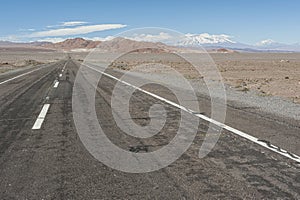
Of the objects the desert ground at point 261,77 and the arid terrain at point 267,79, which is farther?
the desert ground at point 261,77

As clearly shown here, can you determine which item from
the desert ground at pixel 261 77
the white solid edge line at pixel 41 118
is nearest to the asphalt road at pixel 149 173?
the white solid edge line at pixel 41 118

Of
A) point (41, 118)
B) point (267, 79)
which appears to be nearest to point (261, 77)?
point (267, 79)

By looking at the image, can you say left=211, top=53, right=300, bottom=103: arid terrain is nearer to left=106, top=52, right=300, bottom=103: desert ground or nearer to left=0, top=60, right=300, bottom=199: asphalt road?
left=106, top=52, right=300, bottom=103: desert ground

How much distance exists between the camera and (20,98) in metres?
13.0

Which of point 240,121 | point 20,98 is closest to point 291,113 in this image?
point 240,121

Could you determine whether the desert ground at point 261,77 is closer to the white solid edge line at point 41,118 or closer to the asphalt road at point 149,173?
the asphalt road at point 149,173

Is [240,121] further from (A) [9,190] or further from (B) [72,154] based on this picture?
(A) [9,190]

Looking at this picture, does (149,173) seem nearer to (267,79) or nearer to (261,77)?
(267,79)

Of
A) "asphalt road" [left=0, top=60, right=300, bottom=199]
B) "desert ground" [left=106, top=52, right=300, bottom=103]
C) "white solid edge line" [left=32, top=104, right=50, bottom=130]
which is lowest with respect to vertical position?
"desert ground" [left=106, top=52, right=300, bottom=103]

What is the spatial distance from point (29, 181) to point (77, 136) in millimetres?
2377

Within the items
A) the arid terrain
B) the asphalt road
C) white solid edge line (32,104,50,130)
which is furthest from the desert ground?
white solid edge line (32,104,50,130)

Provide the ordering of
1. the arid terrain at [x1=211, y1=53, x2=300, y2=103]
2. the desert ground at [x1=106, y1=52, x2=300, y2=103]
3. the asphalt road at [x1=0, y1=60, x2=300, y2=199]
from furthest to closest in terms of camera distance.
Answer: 1. the desert ground at [x1=106, y1=52, x2=300, y2=103]
2. the arid terrain at [x1=211, y1=53, x2=300, y2=103]
3. the asphalt road at [x1=0, y1=60, x2=300, y2=199]

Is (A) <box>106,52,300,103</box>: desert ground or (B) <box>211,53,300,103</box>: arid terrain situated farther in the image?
(A) <box>106,52,300,103</box>: desert ground

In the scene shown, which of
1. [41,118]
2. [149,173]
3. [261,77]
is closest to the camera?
[149,173]
